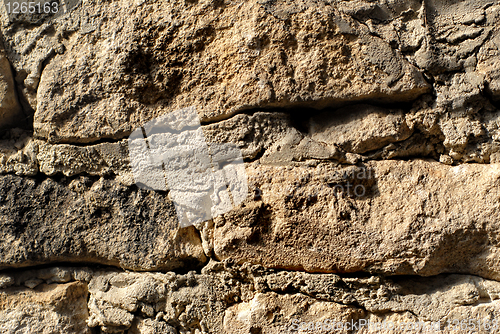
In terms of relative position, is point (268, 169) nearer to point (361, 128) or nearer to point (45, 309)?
point (361, 128)

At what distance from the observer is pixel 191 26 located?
114cm

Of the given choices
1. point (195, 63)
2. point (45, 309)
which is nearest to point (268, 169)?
point (195, 63)

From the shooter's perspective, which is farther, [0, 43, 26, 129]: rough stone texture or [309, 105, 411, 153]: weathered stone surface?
[0, 43, 26, 129]: rough stone texture

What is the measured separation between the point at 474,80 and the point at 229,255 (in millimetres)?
834

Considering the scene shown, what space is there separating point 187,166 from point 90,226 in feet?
1.29

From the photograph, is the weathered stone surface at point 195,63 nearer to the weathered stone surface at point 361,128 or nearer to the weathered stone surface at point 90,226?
the weathered stone surface at point 361,128

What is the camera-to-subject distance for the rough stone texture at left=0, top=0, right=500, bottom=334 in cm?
102

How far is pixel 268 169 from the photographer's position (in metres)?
1.10
